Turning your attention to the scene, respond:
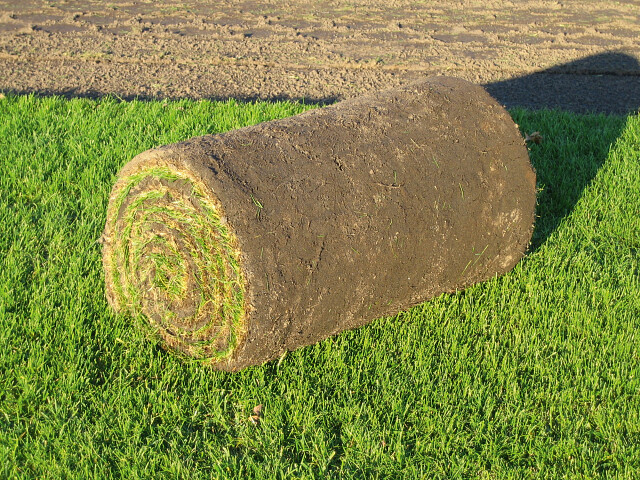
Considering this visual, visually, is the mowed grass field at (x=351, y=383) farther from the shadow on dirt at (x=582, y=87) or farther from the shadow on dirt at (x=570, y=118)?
the shadow on dirt at (x=582, y=87)

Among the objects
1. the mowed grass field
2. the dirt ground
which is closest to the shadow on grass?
the mowed grass field

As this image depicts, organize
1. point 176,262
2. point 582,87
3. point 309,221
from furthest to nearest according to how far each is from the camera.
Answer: point 582,87 < point 176,262 < point 309,221

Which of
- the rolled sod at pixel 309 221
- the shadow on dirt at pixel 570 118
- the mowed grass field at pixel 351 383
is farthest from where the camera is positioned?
the shadow on dirt at pixel 570 118

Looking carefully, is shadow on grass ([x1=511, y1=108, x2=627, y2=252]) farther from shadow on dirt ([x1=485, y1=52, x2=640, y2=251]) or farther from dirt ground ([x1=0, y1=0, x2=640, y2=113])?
dirt ground ([x1=0, y1=0, x2=640, y2=113])

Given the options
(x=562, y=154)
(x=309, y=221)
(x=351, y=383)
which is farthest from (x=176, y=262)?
(x=562, y=154)

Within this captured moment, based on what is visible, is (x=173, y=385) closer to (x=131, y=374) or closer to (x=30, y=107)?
(x=131, y=374)

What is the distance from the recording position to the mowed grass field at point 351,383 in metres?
3.05

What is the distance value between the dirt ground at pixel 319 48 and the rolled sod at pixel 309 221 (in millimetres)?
3431

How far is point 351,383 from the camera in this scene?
11.4 feet

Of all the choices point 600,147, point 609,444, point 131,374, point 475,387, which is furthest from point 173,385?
point 600,147

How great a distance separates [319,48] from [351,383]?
20.0ft

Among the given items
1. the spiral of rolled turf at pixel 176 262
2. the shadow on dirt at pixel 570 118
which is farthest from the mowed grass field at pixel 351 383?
the shadow on dirt at pixel 570 118

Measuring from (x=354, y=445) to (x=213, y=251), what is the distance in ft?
3.60

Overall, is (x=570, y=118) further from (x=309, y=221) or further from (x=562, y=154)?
(x=309, y=221)
